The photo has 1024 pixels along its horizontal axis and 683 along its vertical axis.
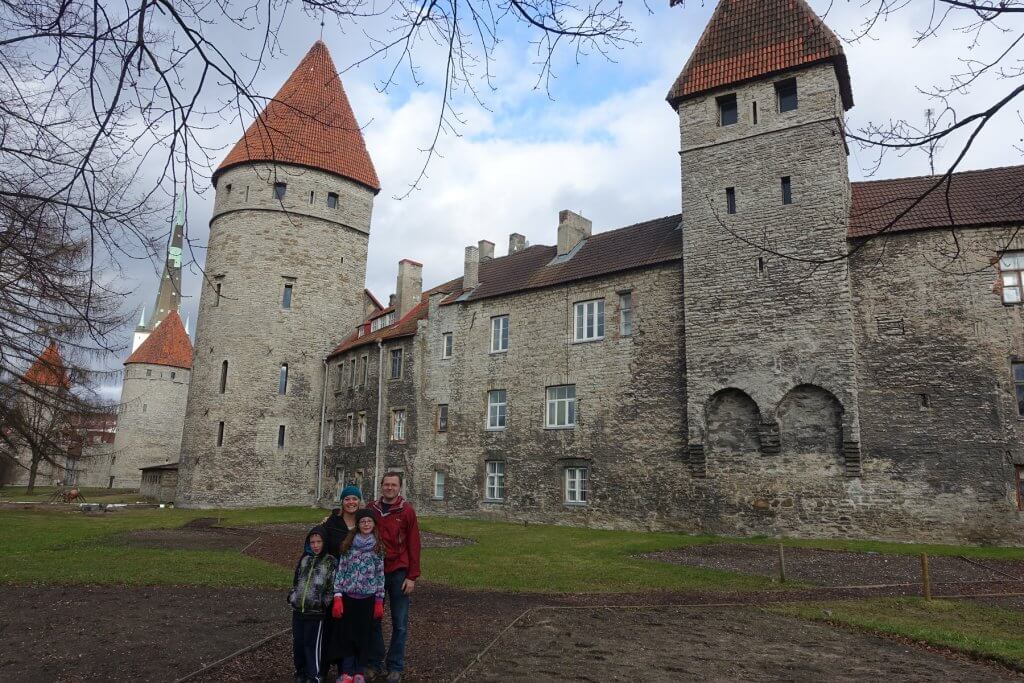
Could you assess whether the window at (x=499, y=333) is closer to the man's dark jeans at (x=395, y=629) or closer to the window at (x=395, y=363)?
the window at (x=395, y=363)

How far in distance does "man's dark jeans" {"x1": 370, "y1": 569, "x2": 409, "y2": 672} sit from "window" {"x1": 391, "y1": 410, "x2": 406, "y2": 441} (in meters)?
22.6

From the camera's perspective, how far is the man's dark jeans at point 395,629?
6004mm

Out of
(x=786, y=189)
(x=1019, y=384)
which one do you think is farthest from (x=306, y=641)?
(x=786, y=189)

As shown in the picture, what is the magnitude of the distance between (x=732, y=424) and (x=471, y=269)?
13152mm

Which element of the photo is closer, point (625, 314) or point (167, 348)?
point (625, 314)

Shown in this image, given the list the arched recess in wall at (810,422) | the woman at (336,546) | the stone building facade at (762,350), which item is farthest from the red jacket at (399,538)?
the arched recess in wall at (810,422)

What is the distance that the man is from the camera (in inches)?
238

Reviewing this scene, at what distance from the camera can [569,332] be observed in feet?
78.3

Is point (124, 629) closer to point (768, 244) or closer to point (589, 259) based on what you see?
point (768, 244)

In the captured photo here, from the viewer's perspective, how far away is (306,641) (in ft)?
18.9

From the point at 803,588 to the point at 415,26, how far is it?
427 inches

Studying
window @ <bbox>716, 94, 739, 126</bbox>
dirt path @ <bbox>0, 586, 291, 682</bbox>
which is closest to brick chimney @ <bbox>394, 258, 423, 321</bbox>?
window @ <bbox>716, 94, 739, 126</bbox>

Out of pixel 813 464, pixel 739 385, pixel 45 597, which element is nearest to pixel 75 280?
pixel 45 597

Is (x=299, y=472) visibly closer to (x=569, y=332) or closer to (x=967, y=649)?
(x=569, y=332)
